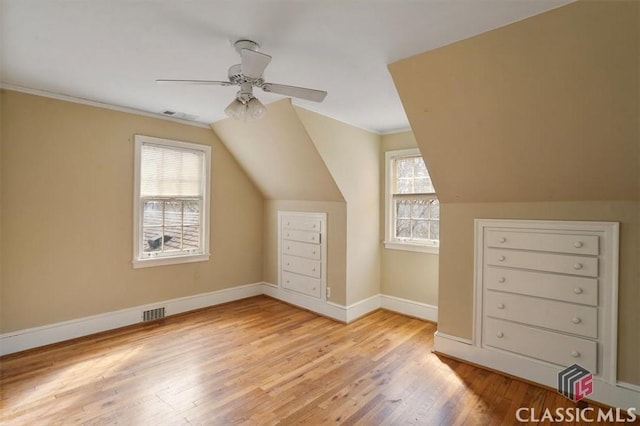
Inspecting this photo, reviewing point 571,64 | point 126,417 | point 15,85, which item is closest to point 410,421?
point 126,417

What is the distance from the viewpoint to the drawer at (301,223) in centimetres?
423

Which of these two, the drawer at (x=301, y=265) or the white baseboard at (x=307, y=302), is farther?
the drawer at (x=301, y=265)

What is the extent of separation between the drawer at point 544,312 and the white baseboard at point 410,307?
43.2 inches

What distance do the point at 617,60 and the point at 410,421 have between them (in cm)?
242

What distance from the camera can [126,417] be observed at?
2.10 m

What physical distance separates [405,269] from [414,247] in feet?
1.07

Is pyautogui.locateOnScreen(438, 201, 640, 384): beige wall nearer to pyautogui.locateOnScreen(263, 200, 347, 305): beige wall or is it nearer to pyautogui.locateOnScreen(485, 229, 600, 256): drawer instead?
pyautogui.locateOnScreen(485, 229, 600, 256): drawer

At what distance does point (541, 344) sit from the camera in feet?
8.45

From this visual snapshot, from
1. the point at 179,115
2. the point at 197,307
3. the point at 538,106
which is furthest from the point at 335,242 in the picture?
the point at 538,106

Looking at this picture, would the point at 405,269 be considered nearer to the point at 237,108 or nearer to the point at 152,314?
the point at 237,108

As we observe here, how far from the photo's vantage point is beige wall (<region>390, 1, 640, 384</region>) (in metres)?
1.73

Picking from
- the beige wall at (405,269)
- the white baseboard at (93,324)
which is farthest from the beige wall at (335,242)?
the white baseboard at (93,324)

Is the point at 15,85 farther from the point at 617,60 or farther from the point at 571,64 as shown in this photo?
the point at 617,60

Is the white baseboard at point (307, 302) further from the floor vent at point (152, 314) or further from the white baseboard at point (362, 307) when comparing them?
the floor vent at point (152, 314)
